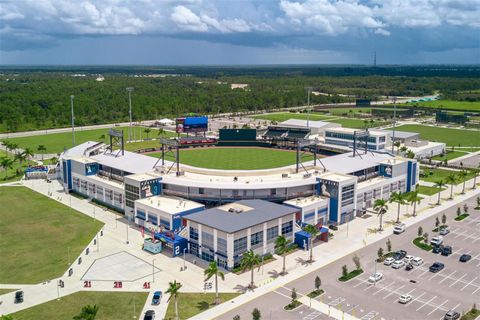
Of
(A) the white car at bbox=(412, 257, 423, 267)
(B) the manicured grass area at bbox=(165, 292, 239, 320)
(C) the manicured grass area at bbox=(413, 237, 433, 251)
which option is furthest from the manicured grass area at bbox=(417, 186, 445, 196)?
(B) the manicured grass area at bbox=(165, 292, 239, 320)

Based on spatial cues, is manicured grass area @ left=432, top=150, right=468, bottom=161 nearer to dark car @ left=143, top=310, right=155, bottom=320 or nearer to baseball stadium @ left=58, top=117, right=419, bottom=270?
baseball stadium @ left=58, top=117, right=419, bottom=270

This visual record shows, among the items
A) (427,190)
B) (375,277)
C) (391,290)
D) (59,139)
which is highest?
(59,139)

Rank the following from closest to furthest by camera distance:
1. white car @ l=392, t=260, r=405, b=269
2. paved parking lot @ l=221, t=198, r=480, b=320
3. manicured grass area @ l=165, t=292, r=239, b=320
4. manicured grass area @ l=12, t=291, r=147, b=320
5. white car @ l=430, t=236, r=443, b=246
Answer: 1. manicured grass area @ l=12, t=291, r=147, b=320
2. manicured grass area @ l=165, t=292, r=239, b=320
3. paved parking lot @ l=221, t=198, r=480, b=320
4. white car @ l=392, t=260, r=405, b=269
5. white car @ l=430, t=236, r=443, b=246

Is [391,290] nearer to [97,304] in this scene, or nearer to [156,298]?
[156,298]

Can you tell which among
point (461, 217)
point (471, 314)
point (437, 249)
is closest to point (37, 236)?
point (437, 249)

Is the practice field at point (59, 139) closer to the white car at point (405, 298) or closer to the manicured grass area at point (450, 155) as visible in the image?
the manicured grass area at point (450, 155)
